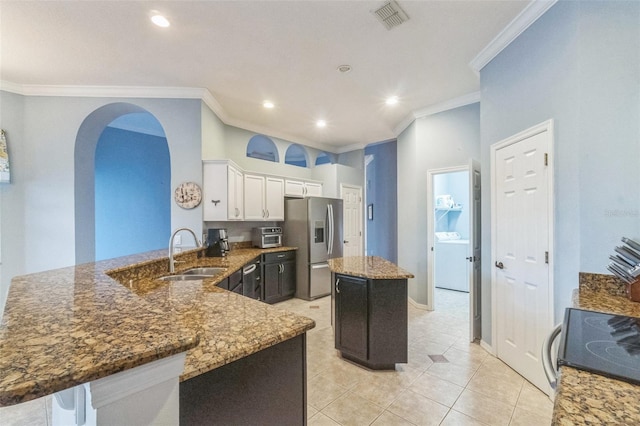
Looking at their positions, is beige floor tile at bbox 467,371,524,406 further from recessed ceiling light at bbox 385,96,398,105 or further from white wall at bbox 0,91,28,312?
white wall at bbox 0,91,28,312

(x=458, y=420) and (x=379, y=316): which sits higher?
(x=379, y=316)

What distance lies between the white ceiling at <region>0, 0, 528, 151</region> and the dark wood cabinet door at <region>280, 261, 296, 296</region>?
2587 mm

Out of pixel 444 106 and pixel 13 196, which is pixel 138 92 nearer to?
pixel 13 196

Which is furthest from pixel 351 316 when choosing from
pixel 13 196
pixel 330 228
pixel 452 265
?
pixel 13 196

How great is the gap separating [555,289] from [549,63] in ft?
5.55

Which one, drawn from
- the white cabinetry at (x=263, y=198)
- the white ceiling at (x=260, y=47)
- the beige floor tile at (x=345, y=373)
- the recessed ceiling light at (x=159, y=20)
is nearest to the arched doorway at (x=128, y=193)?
the white ceiling at (x=260, y=47)

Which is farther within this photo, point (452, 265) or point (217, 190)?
point (452, 265)

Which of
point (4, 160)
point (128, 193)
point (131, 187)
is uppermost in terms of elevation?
point (4, 160)

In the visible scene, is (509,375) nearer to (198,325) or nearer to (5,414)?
(198,325)

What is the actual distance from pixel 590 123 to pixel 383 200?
4804 mm

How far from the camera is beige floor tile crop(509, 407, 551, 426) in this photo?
1.81 meters

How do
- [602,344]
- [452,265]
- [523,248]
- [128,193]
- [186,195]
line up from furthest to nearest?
[452,265] < [128,193] < [186,195] < [523,248] < [602,344]

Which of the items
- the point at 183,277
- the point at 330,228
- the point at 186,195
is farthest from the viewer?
the point at 330,228

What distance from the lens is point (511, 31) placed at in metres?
2.33
